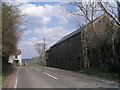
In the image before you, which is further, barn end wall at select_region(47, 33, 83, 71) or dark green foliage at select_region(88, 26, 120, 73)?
barn end wall at select_region(47, 33, 83, 71)

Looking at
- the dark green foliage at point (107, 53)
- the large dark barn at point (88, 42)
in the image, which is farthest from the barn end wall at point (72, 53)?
the dark green foliage at point (107, 53)

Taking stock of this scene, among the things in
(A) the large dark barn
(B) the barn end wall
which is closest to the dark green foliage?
(A) the large dark barn

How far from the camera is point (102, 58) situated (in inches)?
1464

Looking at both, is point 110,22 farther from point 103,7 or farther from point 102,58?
point 102,58

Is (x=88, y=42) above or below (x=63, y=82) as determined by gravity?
above

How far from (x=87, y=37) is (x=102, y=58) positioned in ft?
21.1

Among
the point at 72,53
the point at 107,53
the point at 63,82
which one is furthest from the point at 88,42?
the point at 63,82

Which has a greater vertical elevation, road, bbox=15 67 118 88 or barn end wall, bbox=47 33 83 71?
barn end wall, bbox=47 33 83 71

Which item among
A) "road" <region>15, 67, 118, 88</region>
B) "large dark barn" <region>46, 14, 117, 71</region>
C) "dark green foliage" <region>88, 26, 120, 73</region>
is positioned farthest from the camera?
"large dark barn" <region>46, 14, 117, 71</region>

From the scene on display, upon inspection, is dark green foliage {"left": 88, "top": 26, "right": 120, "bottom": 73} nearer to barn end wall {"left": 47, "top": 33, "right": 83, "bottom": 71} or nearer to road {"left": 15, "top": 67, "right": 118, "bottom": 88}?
barn end wall {"left": 47, "top": 33, "right": 83, "bottom": 71}

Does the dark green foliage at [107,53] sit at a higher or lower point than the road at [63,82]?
higher

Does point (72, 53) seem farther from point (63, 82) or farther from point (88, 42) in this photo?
point (63, 82)

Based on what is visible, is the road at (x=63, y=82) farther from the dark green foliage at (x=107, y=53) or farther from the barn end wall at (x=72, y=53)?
the barn end wall at (x=72, y=53)

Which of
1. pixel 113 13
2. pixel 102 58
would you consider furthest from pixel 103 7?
pixel 102 58
